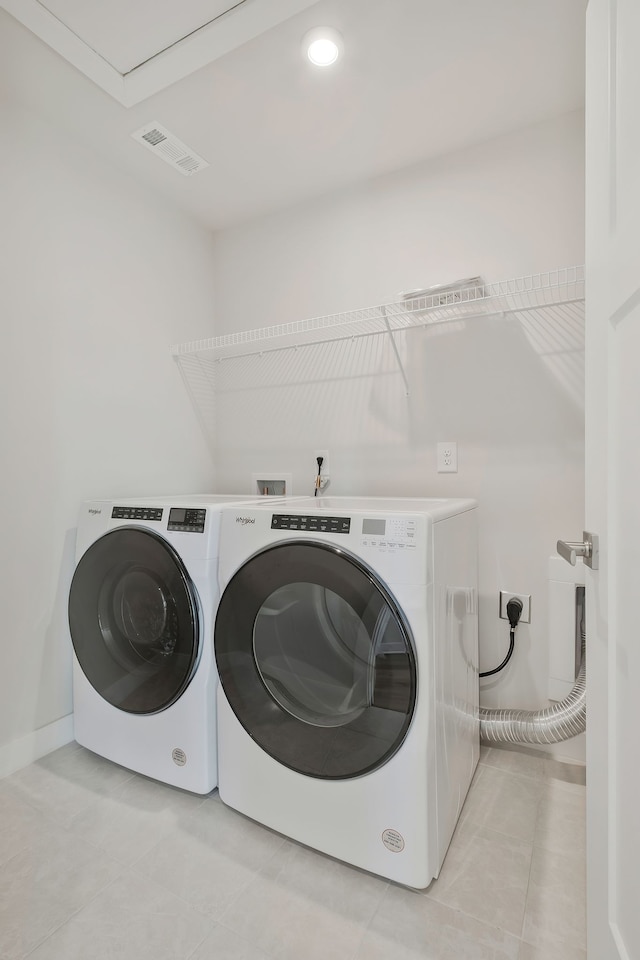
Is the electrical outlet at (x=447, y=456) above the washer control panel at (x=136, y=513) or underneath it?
above

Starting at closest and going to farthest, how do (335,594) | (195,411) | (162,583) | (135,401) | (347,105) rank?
(335,594) → (162,583) → (347,105) → (135,401) → (195,411)

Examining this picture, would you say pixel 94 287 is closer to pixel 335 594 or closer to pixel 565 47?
pixel 335 594

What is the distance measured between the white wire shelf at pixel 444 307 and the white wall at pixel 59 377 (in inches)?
13.6

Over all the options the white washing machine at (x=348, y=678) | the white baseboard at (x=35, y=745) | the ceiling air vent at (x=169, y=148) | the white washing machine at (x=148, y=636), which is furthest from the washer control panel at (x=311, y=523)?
the ceiling air vent at (x=169, y=148)

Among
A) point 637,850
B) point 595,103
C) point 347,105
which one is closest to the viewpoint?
point 637,850

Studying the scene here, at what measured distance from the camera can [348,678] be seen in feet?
3.80

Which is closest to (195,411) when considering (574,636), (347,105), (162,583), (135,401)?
(135,401)

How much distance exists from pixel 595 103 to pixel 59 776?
2.23m

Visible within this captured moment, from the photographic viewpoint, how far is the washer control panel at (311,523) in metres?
1.16

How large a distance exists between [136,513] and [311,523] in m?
0.68

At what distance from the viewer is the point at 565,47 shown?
54.4 inches

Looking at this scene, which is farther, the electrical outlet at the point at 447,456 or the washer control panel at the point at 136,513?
the electrical outlet at the point at 447,456

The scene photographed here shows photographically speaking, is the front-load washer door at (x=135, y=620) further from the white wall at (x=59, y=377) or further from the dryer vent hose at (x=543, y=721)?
the dryer vent hose at (x=543, y=721)

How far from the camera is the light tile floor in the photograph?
99 cm
